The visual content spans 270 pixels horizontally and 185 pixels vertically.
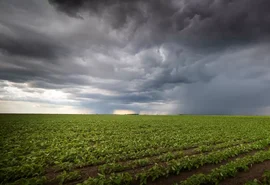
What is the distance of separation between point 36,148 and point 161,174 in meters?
12.1

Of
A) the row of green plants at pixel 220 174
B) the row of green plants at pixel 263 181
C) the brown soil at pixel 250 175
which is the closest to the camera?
the row of green plants at pixel 263 181

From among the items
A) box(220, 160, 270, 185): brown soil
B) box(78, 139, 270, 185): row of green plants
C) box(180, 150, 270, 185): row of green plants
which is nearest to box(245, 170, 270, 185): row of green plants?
box(220, 160, 270, 185): brown soil

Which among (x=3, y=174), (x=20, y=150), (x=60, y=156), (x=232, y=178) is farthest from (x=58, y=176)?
(x=232, y=178)

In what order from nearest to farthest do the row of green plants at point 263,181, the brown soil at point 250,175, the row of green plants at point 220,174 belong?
the row of green plants at point 263,181, the row of green plants at point 220,174, the brown soil at point 250,175

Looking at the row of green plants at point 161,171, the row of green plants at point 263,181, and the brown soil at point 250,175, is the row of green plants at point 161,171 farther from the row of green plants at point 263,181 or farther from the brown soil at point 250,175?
the row of green plants at point 263,181

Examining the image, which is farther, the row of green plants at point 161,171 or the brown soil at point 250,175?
the brown soil at point 250,175

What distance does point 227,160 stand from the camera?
40.4 ft

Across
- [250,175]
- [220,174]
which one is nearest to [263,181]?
[250,175]

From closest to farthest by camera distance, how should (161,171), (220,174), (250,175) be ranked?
(220,174) < (161,171) < (250,175)

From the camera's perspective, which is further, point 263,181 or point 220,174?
point 220,174

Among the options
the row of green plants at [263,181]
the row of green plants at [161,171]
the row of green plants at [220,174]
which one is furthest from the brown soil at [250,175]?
the row of green plants at [161,171]

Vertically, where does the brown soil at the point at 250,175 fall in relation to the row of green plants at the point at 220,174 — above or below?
below

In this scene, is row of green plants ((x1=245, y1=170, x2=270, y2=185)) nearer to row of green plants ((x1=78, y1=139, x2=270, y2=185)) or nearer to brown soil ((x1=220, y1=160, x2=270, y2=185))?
brown soil ((x1=220, y1=160, x2=270, y2=185))

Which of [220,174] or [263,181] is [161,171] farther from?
[263,181]
